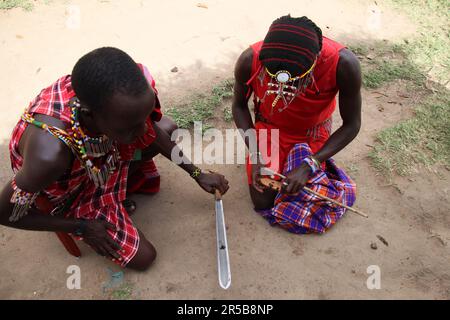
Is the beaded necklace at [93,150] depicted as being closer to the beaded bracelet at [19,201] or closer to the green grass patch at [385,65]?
the beaded bracelet at [19,201]

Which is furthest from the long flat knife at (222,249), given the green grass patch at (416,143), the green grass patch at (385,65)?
the green grass patch at (385,65)

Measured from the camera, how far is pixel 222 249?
7.19ft

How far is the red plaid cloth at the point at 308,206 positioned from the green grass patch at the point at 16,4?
11.3ft

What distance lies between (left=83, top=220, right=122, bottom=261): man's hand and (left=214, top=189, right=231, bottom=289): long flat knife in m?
0.54

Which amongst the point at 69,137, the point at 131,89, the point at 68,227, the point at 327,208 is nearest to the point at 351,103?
the point at 327,208

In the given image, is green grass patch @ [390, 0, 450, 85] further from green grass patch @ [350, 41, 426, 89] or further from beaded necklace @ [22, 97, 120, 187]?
beaded necklace @ [22, 97, 120, 187]

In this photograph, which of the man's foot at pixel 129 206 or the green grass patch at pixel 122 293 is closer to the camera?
the green grass patch at pixel 122 293

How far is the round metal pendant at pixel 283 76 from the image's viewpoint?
73.1 inches

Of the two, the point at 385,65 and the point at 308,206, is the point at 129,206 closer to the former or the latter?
the point at 308,206

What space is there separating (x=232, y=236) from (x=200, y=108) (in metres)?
1.22

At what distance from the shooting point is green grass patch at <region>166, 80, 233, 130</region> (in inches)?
121

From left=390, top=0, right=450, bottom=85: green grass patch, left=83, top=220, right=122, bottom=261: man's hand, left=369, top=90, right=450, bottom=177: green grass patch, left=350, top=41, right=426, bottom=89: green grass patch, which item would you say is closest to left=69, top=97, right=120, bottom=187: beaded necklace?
left=83, top=220, right=122, bottom=261: man's hand

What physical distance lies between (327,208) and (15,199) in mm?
1677
